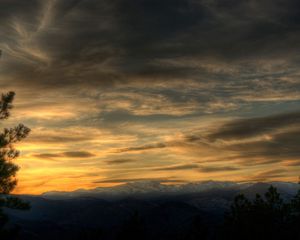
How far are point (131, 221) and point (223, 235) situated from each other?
47.3 feet

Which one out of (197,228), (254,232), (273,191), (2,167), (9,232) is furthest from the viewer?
(273,191)

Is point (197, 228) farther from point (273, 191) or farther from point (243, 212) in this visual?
point (273, 191)

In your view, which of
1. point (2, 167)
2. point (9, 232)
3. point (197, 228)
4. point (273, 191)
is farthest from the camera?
point (273, 191)

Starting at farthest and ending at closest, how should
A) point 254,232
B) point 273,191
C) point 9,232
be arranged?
point 273,191
point 254,232
point 9,232

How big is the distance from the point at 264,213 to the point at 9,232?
123 ft

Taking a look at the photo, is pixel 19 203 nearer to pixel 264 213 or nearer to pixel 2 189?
pixel 2 189

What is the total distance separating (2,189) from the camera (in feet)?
106

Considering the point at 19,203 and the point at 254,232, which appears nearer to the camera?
the point at 19,203

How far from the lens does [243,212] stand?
63094 mm

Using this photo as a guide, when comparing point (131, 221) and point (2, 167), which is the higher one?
point (2, 167)

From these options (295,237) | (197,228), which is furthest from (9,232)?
(295,237)

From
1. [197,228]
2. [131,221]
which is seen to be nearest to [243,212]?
[197,228]

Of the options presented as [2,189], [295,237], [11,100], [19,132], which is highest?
[11,100]

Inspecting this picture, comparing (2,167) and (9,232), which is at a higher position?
(2,167)
